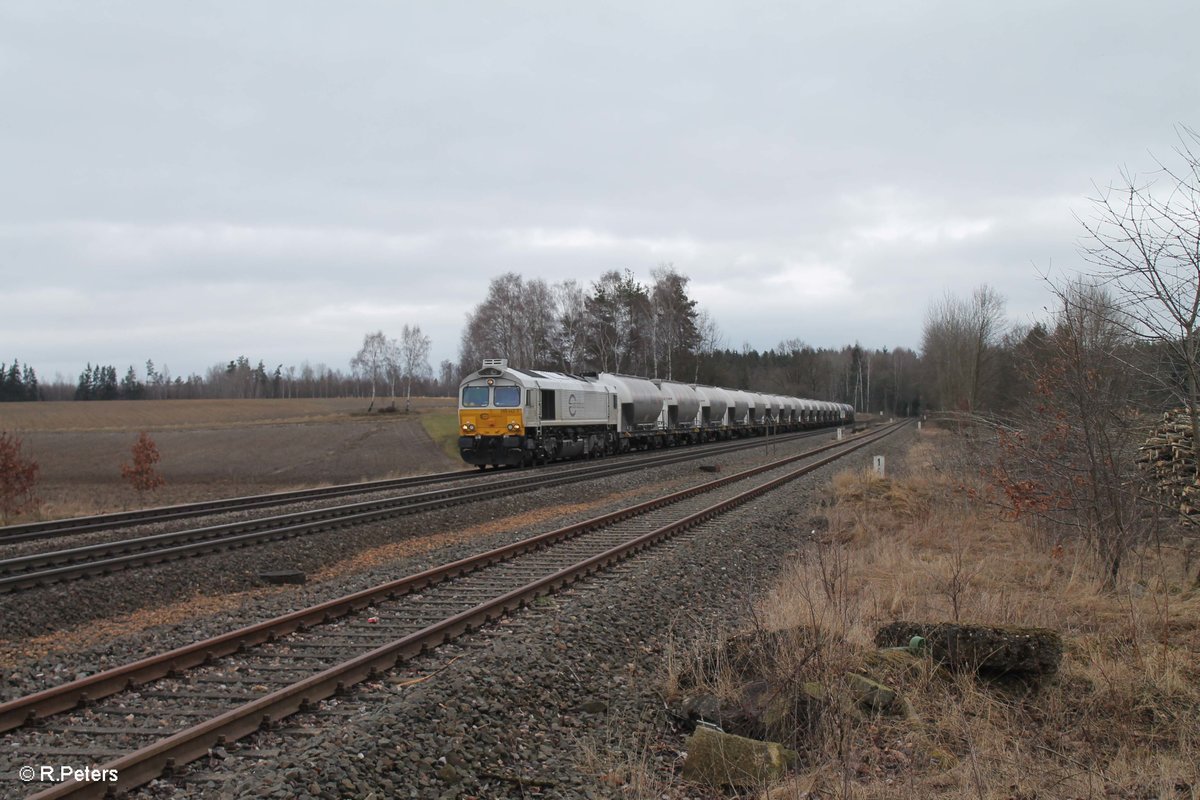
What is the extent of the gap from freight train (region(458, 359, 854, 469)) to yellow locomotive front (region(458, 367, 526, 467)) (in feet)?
0.10

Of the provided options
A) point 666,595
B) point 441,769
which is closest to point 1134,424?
point 666,595

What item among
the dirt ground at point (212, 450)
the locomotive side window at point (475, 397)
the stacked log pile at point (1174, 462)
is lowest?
the dirt ground at point (212, 450)

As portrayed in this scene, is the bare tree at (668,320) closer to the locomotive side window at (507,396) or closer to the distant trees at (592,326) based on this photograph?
the distant trees at (592,326)

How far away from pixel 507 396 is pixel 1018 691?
2068 cm

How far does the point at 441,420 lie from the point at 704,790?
58597 millimetres

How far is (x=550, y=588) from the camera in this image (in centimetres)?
930

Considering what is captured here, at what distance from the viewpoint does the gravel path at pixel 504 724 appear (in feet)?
14.9

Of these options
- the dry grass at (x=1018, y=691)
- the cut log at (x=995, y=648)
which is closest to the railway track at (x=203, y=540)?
the dry grass at (x=1018, y=691)

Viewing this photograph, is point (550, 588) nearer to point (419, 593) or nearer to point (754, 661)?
point (419, 593)

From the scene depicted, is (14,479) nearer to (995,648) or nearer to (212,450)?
(995,648)

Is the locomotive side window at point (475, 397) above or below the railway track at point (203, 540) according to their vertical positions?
above

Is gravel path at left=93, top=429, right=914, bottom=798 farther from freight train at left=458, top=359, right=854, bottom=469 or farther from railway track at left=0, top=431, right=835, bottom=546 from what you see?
freight train at left=458, top=359, right=854, bottom=469

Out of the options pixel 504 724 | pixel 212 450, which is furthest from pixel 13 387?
pixel 504 724

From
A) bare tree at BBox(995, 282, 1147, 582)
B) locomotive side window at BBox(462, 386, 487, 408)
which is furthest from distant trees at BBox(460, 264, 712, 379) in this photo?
bare tree at BBox(995, 282, 1147, 582)
